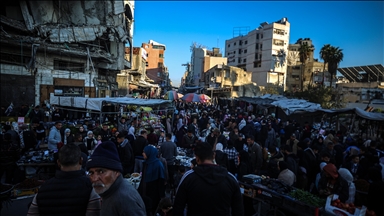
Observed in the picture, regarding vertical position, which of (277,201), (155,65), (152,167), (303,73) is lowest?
(277,201)

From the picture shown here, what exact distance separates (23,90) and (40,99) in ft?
4.20

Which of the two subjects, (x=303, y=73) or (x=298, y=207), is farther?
(x=303, y=73)

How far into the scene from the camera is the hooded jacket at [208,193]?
246 centimetres

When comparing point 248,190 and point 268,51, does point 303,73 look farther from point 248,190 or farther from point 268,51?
point 248,190

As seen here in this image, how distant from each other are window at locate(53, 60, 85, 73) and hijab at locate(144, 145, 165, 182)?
58.1ft

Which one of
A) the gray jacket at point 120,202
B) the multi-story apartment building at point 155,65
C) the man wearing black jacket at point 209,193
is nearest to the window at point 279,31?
the multi-story apartment building at point 155,65

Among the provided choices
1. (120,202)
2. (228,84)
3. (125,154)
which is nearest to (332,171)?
(120,202)

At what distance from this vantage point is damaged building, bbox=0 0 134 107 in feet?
54.5

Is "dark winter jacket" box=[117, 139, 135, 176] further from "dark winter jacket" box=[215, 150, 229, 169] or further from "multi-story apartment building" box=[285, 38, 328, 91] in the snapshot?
"multi-story apartment building" box=[285, 38, 328, 91]

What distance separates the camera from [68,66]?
20.0 metres

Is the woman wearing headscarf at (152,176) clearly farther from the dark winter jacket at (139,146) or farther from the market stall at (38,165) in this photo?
the market stall at (38,165)

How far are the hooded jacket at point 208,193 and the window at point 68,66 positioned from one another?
67.0ft

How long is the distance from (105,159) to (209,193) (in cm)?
116

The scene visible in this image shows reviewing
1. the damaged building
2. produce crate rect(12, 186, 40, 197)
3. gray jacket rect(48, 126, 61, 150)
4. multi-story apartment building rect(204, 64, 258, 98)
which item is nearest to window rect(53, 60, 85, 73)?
the damaged building
